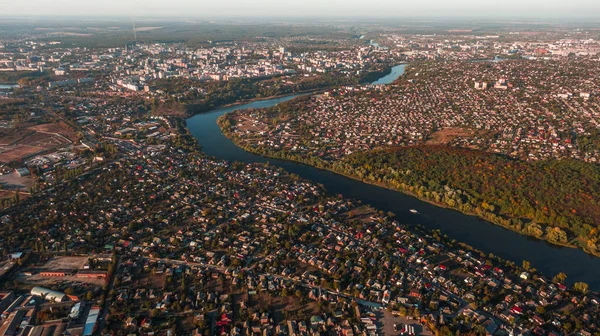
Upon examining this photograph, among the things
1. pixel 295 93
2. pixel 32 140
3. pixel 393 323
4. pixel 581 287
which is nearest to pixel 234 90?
pixel 295 93

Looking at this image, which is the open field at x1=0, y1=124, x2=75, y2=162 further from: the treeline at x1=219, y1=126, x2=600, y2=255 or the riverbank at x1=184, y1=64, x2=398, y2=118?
the treeline at x1=219, y1=126, x2=600, y2=255

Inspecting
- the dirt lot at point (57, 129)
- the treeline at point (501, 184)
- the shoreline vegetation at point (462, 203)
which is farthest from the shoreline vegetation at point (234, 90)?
the treeline at point (501, 184)

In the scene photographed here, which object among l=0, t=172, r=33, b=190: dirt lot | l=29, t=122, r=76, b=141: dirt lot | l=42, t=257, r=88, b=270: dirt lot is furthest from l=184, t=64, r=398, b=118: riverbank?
l=42, t=257, r=88, b=270: dirt lot

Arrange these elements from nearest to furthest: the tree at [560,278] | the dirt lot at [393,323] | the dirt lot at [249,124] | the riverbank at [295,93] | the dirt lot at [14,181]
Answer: the dirt lot at [393,323] → the tree at [560,278] → the dirt lot at [14,181] → the dirt lot at [249,124] → the riverbank at [295,93]

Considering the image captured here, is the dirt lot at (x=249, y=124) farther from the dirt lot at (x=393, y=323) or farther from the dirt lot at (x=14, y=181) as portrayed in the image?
the dirt lot at (x=393, y=323)

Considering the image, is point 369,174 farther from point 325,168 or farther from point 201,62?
point 201,62

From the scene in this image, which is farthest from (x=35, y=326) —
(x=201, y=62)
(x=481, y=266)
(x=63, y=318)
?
(x=201, y=62)
